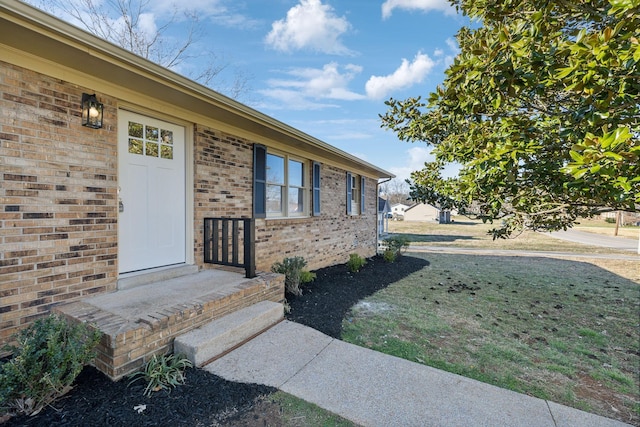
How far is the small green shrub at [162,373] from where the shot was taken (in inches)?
92.4

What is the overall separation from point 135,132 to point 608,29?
4582 mm

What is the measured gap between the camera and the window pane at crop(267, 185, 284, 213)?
6.19 m

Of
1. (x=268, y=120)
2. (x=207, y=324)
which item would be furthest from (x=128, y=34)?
(x=207, y=324)

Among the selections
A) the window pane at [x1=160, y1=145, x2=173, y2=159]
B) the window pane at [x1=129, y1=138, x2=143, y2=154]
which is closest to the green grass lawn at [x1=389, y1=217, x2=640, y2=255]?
the window pane at [x1=160, y1=145, x2=173, y2=159]

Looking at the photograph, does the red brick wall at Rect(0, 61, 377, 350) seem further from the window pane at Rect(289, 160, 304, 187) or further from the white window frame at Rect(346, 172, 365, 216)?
the white window frame at Rect(346, 172, 365, 216)

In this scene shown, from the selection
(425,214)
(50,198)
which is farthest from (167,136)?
(425,214)

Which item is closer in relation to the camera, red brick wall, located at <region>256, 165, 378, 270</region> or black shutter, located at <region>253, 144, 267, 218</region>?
black shutter, located at <region>253, 144, 267, 218</region>

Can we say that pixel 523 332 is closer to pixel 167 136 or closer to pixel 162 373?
pixel 162 373

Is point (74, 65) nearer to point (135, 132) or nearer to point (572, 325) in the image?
point (135, 132)

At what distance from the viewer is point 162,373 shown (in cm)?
242

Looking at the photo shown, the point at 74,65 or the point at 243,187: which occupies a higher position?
the point at 74,65

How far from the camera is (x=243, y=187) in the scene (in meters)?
5.25

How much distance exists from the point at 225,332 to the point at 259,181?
3140 mm

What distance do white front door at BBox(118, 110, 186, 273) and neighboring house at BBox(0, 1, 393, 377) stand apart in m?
0.01
